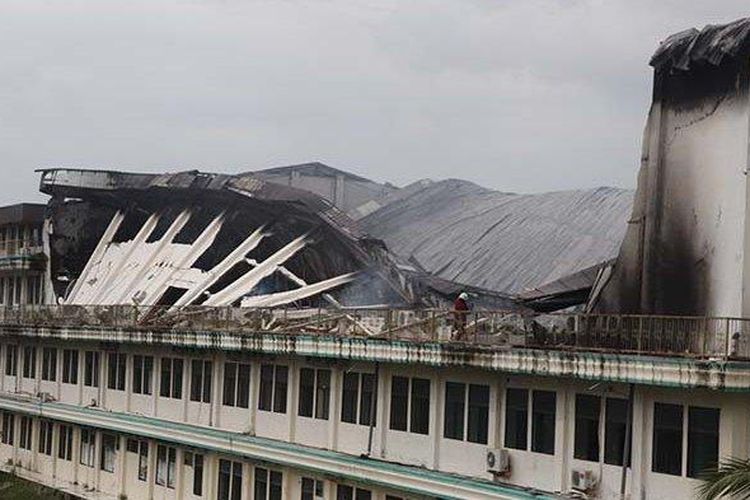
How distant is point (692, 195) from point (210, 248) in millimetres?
18970

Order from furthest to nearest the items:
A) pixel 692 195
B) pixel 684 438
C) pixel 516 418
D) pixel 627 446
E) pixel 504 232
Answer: pixel 504 232, pixel 516 418, pixel 692 195, pixel 627 446, pixel 684 438

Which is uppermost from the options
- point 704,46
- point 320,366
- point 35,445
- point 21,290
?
point 704,46

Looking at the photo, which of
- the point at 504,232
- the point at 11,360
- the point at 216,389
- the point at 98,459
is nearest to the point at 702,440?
the point at 216,389

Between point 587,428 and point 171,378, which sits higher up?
point 587,428

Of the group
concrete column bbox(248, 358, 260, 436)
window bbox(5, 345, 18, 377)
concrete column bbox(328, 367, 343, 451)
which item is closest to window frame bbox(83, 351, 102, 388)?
window bbox(5, 345, 18, 377)

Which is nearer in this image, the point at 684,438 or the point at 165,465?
the point at 684,438

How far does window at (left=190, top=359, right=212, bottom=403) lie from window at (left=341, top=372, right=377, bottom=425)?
5.55m

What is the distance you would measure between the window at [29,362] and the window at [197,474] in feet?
36.0

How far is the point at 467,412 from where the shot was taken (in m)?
20.8

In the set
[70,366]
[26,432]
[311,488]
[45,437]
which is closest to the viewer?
[311,488]

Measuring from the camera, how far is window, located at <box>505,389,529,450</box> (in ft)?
64.2

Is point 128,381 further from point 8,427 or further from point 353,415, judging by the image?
point 353,415

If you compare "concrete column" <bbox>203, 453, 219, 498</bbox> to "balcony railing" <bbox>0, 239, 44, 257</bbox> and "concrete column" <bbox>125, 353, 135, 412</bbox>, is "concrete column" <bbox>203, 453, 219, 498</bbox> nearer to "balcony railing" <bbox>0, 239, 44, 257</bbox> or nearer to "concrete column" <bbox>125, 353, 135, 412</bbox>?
"concrete column" <bbox>125, 353, 135, 412</bbox>

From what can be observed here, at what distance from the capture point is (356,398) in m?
23.5
